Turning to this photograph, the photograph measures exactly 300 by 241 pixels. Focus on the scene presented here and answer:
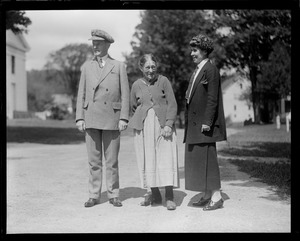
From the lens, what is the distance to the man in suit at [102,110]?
19.0ft

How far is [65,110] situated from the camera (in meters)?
22.1

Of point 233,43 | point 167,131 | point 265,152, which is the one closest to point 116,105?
point 167,131

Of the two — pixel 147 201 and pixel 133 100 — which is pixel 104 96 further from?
pixel 147 201

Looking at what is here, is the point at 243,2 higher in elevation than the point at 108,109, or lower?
higher

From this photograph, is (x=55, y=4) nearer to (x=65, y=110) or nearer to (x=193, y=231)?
(x=193, y=231)

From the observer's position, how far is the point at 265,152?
1166cm

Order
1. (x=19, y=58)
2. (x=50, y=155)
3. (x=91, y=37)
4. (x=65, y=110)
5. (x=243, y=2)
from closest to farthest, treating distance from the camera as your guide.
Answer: (x=243, y=2), (x=91, y=37), (x=19, y=58), (x=50, y=155), (x=65, y=110)

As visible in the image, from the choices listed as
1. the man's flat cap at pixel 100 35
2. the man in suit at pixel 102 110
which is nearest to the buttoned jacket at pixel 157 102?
the man in suit at pixel 102 110

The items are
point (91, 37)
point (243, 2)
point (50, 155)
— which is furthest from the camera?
point (50, 155)

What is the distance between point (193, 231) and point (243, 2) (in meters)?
2.44

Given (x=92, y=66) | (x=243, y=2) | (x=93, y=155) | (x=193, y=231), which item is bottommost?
(x=193, y=231)

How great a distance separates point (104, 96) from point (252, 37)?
3.37 m

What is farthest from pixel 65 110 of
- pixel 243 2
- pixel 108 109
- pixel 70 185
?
pixel 243 2

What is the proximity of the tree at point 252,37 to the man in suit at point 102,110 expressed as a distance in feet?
6.83
